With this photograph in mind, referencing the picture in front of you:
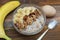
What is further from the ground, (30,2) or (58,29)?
(30,2)

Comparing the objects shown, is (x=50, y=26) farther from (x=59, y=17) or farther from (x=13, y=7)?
(x=13, y=7)

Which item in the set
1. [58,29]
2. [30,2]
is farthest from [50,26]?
[30,2]

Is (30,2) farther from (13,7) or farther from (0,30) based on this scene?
(0,30)

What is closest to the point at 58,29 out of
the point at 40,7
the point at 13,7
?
the point at 40,7

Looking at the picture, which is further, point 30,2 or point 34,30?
point 30,2

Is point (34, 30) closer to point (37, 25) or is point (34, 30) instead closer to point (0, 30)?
point (37, 25)
